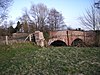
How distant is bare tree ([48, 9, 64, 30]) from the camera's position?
59.3m

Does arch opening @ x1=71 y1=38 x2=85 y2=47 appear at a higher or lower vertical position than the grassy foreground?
lower

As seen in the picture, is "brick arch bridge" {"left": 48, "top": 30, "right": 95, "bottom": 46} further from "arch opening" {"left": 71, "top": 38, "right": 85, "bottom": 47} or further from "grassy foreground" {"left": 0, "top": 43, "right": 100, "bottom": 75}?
"grassy foreground" {"left": 0, "top": 43, "right": 100, "bottom": 75}

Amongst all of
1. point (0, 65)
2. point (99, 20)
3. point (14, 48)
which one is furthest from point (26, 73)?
point (99, 20)

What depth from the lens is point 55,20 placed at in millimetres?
60562

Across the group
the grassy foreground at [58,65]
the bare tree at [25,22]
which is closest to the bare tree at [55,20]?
the bare tree at [25,22]

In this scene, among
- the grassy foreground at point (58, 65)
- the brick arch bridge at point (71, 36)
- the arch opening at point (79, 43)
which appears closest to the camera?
the grassy foreground at point (58, 65)

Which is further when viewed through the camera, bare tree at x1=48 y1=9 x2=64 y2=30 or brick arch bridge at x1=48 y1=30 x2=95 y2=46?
bare tree at x1=48 y1=9 x2=64 y2=30

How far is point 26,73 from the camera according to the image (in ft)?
37.4

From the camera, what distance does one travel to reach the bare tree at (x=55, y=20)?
59.3 meters

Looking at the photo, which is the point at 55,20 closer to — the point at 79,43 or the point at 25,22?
the point at 25,22

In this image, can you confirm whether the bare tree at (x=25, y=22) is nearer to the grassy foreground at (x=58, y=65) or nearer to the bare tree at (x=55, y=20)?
the bare tree at (x=55, y=20)

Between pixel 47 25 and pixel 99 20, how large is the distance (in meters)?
27.1

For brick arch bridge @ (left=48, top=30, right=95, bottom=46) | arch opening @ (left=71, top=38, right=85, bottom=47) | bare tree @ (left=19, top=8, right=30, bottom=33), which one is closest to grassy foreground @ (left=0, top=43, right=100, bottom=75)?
arch opening @ (left=71, top=38, right=85, bottom=47)

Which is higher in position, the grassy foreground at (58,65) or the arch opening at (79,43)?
the grassy foreground at (58,65)
